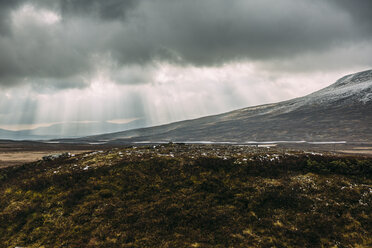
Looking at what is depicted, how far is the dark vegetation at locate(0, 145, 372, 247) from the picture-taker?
10.9 meters

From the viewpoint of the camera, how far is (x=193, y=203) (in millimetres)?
13242

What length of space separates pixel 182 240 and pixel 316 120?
222497 mm

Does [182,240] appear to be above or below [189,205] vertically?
below

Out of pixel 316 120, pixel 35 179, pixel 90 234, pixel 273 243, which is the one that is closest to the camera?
pixel 273 243

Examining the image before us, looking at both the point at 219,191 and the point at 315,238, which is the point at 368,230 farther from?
the point at 219,191

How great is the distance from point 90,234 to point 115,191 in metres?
3.73

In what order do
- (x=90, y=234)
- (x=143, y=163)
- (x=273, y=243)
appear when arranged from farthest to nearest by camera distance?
(x=143, y=163)
(x=90, y=234)
(x=273, y=243)

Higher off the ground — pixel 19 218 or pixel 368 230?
pixel 19 218

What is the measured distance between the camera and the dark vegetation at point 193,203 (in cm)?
1086

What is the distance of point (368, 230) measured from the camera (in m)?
10.9

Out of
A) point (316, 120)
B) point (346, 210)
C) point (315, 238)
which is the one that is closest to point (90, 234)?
point (315, 238)

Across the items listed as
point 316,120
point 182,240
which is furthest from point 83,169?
point 316,120

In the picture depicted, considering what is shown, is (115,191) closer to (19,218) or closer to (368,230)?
(19,218)

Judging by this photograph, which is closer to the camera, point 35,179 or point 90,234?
point 90,234
